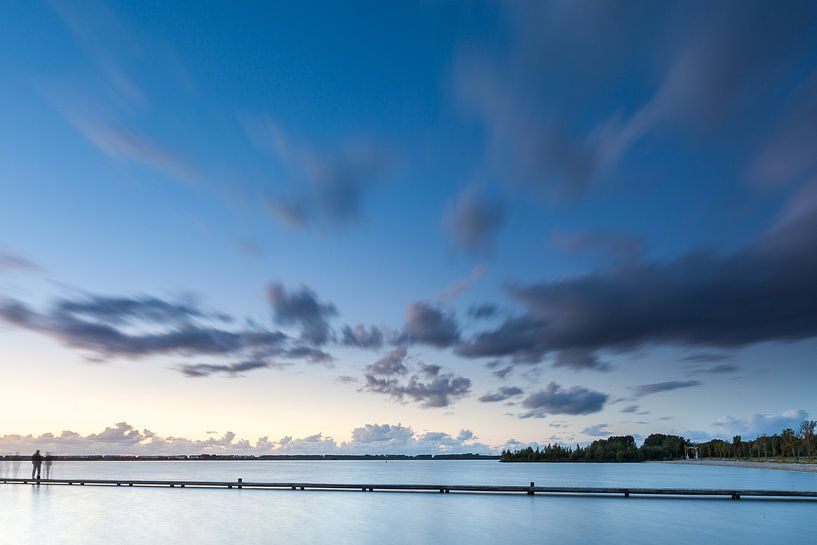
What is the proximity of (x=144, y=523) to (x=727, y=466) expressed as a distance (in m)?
149

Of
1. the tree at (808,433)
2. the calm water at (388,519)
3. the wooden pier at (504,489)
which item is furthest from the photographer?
the tree at (808,433)

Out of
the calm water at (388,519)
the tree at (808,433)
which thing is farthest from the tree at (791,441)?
the calm water at (388,519)

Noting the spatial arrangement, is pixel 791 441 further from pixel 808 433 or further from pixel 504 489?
pixel 504 489

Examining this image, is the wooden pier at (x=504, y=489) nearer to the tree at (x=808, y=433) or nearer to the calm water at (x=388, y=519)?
the calm water at (x=388, y=519)

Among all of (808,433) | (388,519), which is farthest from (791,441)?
(388,519)

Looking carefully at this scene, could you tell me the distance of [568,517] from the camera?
31578 mm

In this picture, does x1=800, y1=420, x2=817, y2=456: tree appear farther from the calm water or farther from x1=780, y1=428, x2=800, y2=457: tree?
the calm water

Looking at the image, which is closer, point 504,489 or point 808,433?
point 504,489

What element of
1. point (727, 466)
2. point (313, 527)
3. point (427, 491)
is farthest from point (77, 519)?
point (727, 466)

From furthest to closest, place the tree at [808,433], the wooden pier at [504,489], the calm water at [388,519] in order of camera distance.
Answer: the tree at [808,433], the wooden pier at [504,489], the calm water at [388,519]

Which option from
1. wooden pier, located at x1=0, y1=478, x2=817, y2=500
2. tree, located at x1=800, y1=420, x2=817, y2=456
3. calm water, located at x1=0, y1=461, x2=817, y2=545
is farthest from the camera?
tree, located at x1=800, y1=420, x2=817, y2=456

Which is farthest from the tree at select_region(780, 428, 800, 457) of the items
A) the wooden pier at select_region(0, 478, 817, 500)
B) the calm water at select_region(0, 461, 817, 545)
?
the calm water at select_region(0, 461, 817, 545)

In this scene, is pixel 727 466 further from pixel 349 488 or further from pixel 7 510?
pixel 7 510

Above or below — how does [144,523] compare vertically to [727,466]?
above
